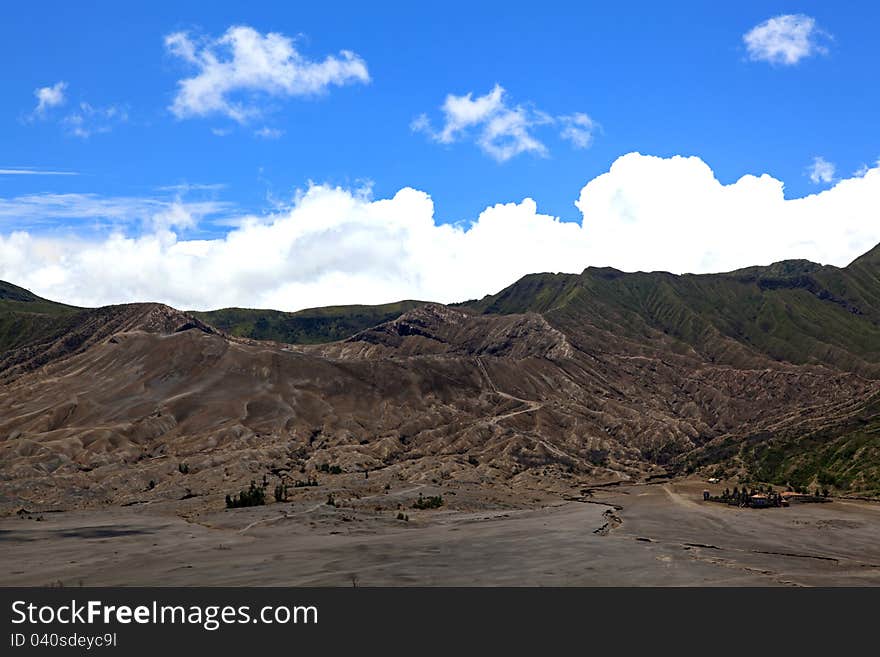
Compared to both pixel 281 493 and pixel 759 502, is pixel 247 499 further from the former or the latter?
pixel 759 502

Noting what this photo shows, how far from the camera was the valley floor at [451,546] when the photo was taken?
6159 centimetres

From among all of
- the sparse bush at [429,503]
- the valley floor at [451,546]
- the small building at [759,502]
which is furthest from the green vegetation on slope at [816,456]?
the sparse bush at [429,503]

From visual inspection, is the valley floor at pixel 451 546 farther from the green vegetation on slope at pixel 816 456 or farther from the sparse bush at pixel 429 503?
the green vegetation on slope at pixel 816 456

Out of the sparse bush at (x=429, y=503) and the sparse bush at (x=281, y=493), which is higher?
the sparse bush at (x=281, y=493)

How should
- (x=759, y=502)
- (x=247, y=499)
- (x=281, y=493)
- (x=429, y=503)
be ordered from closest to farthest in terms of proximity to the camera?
(x=247, y=499), (x=429, y=503), (x=759, y=502), (x=281, y=493)

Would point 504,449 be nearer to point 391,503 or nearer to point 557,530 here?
point 391,503

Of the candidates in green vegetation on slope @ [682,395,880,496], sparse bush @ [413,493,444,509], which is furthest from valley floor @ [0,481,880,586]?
green vegetation on slope @ [682,395,880,496]

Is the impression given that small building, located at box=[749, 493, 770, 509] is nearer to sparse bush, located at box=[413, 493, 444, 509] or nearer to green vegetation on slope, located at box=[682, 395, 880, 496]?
green vegetation on slope, located at box=[682, 395, 880, 496]

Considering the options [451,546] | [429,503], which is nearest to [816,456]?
[429,503]

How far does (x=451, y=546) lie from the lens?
261ft

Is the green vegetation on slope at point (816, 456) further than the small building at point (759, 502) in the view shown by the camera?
Yes

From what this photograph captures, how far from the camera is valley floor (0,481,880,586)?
61594 mm
